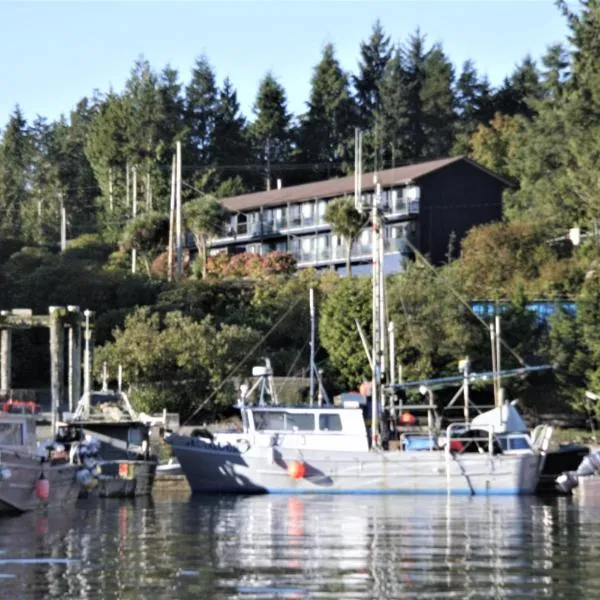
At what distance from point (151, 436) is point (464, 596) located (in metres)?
31.8

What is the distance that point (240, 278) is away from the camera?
80875 mm

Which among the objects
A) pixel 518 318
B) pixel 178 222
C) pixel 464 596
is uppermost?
pixel 178 222

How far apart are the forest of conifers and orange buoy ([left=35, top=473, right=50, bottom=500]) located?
880 inches

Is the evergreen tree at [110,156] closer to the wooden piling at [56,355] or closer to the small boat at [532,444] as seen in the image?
the small boat at [532,444]

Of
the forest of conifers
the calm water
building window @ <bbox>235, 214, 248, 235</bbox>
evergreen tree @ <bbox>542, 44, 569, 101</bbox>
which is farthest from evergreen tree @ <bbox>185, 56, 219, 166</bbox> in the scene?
the calm water

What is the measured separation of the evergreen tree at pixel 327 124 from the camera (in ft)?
380

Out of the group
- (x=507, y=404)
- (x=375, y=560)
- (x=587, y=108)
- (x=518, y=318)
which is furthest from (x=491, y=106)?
(x=375, y=560)

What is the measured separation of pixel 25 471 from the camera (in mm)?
37875

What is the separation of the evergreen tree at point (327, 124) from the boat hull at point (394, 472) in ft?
216

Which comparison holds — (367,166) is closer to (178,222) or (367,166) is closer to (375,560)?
(178,222)

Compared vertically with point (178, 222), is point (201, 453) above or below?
below

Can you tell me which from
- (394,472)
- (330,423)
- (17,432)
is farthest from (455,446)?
(17,432)

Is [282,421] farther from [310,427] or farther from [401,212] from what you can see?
[401,212]

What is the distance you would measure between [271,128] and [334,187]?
19458mm
